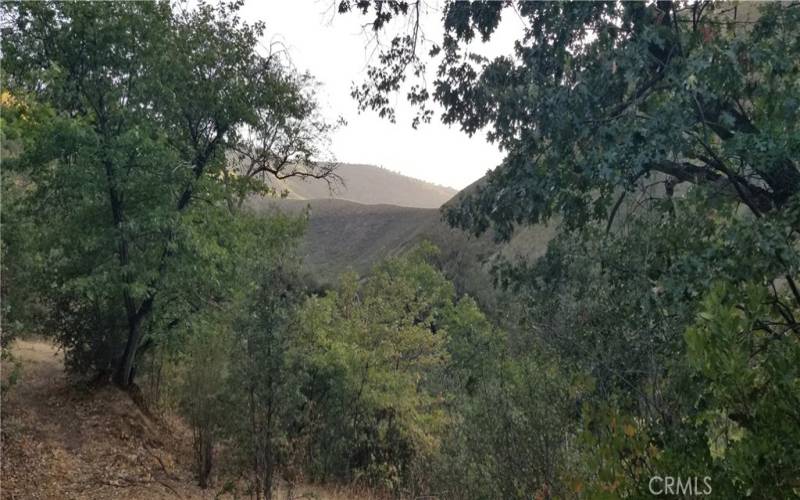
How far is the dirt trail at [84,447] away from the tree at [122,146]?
4.10 feet

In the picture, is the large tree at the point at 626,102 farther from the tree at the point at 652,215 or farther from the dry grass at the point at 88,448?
the dry grass at the point at 88,448

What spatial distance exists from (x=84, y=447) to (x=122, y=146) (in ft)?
→ 20.8

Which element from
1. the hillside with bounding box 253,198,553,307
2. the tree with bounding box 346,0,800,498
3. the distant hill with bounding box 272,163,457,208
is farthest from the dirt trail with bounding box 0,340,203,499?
the distant hill with bounding box 272,163,457,208

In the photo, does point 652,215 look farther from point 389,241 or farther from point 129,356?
point 389,241

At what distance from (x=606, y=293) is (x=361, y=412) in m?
10.7

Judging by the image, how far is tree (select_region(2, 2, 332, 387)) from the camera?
39.1 feet

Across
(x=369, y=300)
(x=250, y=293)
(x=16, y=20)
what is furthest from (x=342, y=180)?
(x=250, y=293)

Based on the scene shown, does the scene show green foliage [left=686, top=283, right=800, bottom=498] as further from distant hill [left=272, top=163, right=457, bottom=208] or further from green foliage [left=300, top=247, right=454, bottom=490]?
distant hill [left=272, top=163, right=457, bottom=208]

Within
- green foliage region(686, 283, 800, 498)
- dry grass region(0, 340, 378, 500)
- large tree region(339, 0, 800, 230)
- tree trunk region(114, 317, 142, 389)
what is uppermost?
large tree region(339, 0, 800, 230)

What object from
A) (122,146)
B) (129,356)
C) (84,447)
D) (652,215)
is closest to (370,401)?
(129,356)

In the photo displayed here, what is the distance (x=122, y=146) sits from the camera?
1204 cm

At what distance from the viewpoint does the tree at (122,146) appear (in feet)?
39.1

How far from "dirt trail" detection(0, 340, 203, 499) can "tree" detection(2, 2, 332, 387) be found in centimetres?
125

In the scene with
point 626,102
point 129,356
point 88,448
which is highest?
point 626,102
